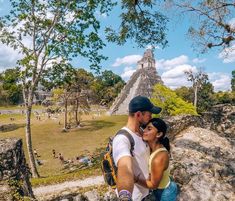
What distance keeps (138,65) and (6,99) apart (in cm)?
4564

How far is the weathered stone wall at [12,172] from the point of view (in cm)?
602

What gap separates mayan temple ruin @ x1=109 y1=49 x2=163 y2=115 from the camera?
61.1 m

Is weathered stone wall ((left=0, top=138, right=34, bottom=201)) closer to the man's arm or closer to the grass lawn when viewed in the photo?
the man's arm

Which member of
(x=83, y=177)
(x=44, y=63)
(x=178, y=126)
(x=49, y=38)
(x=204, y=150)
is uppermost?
(x=49, y=38)

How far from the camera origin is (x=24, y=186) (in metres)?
6.51

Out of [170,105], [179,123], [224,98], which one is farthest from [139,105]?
[224,98]

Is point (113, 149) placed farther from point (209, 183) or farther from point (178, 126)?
point (178, 126)

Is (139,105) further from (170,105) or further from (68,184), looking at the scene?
(170,105)

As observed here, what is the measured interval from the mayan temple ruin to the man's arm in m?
56.6

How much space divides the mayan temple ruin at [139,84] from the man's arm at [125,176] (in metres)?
56.6

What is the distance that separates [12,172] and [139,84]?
57691 millimetres

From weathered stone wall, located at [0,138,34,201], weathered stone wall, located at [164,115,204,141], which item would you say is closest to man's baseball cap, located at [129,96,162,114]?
weathered stone wall, located at [0,138,34,201]

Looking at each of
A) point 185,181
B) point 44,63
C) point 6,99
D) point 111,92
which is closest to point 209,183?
point 185,181

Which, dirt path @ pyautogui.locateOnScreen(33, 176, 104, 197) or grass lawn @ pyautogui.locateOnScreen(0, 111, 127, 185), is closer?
dirt path @ pyautogui.locateOnScreen(33, 176, 104, 197)
